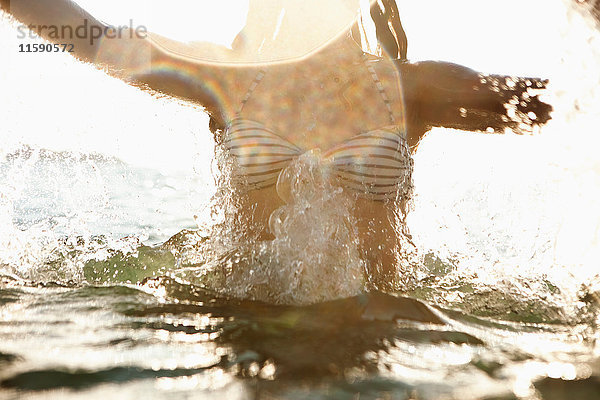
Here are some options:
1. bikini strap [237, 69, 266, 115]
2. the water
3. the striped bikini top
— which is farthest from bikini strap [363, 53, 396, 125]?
bikini strap [237, 69, 266, 115]

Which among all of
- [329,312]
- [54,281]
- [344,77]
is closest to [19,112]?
[54,281]

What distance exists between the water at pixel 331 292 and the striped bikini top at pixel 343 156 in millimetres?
133

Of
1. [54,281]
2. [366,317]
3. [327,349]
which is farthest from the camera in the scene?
[54,281]

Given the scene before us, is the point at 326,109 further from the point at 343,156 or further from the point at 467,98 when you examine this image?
the point at 467,98

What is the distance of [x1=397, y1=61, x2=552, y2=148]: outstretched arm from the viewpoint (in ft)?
9.57

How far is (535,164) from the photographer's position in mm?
3486

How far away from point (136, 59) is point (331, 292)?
60.7 inches

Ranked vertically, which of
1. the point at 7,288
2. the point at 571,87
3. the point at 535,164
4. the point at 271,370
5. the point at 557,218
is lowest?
the point at 271,370

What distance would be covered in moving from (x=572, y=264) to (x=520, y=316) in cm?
85

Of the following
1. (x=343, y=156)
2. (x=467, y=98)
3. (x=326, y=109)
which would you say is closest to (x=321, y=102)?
(x=326, y=109)

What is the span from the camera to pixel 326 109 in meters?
3.00

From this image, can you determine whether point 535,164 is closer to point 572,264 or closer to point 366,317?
point 572,264

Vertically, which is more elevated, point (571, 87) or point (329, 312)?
point (571, 87)

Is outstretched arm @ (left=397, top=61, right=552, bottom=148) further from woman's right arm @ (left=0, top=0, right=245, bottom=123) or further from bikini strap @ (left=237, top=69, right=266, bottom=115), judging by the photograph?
woman's right arm @ (left=0, top=0, right=245, bottom=123)
